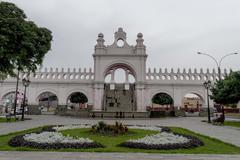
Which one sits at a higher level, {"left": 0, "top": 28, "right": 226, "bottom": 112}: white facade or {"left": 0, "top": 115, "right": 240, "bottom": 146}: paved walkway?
{"left": 0, "top": 28, "right": 226, "bottom": 112}: white facade

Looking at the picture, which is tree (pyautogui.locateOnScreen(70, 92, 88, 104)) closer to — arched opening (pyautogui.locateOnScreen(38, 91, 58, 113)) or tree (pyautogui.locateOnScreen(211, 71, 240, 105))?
arched opening (pyautogui.locateOnScreen(38, 91, 58, 113))

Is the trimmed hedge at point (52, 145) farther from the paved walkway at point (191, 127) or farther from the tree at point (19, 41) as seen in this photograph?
the tree at point (19, 41)

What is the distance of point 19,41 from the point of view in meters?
22.4

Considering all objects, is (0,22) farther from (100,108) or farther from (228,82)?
(100,108)

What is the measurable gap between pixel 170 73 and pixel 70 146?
42506 millimetres

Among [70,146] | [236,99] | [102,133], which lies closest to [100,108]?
[236,99]

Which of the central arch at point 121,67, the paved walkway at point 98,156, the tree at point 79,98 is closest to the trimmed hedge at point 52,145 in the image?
the paved walkway at point 98,156

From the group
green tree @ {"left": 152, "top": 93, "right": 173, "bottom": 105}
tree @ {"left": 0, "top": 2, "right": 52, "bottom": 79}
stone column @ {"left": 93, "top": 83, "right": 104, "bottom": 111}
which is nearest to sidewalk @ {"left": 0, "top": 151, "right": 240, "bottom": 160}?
tree @ {"left": 0, "top": 2, "right": 52, "bottom": 79}

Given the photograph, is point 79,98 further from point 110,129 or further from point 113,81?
point 110,129

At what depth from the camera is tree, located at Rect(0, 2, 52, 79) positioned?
21.0 metres

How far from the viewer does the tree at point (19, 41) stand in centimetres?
2097

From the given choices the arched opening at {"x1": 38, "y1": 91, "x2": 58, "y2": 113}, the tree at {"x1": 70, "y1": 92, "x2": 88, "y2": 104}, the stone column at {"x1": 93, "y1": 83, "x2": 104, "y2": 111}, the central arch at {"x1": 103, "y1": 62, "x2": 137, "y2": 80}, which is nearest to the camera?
the stone column at {"x1": 93, "y1": 83, "x2": 104, "y2": 111}

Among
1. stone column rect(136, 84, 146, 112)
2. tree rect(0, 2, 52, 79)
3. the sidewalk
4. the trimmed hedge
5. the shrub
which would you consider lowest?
the sidewalk

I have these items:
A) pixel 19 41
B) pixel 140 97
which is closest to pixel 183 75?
pixel 140 97
